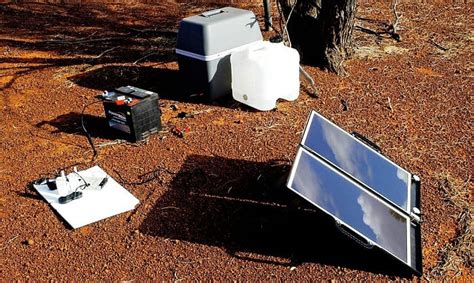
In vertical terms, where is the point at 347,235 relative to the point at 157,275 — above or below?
above

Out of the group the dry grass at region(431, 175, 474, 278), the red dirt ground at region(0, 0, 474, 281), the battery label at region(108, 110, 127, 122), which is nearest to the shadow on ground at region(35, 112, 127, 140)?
the red dirt ground at region(0, 0, 474, 281)

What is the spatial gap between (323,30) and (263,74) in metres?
1.31

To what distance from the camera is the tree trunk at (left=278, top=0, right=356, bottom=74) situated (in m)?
5.63

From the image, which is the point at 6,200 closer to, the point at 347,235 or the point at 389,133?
the point at 347,235

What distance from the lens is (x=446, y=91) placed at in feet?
17.2

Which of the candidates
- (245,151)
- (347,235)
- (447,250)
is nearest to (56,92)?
(245,151)

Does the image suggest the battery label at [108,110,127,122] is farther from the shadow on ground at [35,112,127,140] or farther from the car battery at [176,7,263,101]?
the car battery at [176,7,263,101]

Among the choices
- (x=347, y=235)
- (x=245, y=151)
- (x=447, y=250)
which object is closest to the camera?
(x=347, y=235)

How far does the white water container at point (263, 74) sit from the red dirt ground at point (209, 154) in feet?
0.45

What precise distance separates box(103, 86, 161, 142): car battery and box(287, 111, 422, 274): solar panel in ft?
5.06

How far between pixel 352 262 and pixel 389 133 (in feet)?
5.54

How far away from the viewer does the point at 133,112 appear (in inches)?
173

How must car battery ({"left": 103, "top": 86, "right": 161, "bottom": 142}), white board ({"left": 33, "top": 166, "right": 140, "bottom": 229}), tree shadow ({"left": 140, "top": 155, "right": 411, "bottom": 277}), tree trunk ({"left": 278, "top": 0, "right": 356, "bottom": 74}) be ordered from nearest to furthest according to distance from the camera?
1. tree shadow ({"left": 140, "top": 155, "right": 411, "bottom": 277})
2. white board ({"left": 33, "top": 166, "right": 140, "bottom": 229})
3. car battery ({"left": 103, "top": 86, "right": 161, "bottom": 142})
4. tree trunk ({"left": 278, "top": 0, "right": 356, "bottom": 74})

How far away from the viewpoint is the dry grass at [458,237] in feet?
10.4
